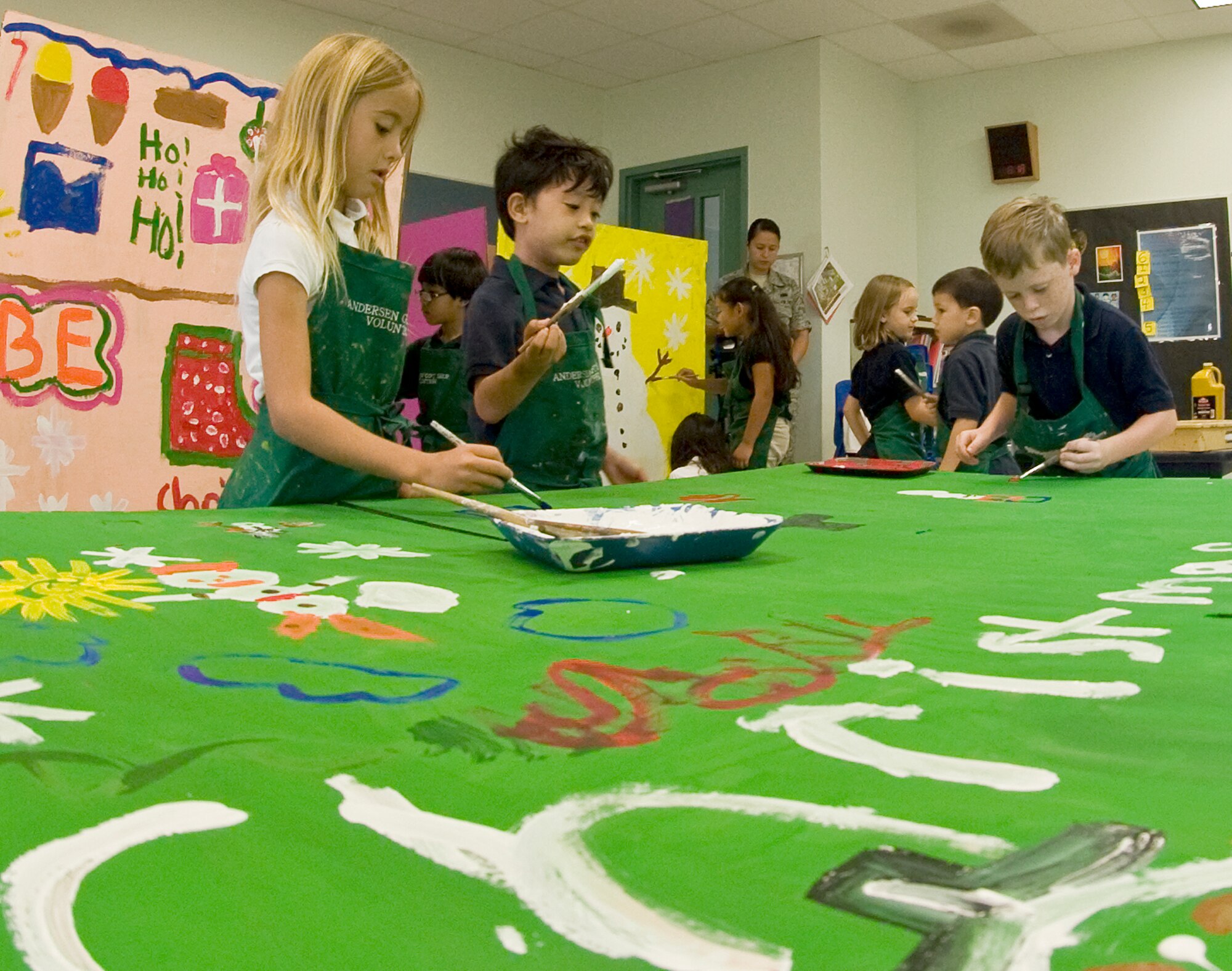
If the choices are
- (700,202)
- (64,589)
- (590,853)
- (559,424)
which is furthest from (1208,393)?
(590,853)

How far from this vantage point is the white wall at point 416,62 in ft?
14.1

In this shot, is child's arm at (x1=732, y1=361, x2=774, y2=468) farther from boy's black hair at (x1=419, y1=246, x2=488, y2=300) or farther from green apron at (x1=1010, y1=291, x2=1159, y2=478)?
green apron at (x1=1010, y1=291, x2=1159, y2=478)

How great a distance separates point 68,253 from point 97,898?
2566mm

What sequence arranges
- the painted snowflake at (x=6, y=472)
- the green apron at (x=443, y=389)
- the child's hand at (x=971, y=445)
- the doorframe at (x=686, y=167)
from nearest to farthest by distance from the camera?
the child's hand at (x=971, y=445), the painted snowflake at (x=6, y=472), the green apron at (x=443, y=389), the doorframe at (x=686, y=167)

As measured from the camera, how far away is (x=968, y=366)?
2867mm

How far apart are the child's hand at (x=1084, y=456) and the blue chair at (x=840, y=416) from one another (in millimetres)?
3531

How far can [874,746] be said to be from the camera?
402 millimetres

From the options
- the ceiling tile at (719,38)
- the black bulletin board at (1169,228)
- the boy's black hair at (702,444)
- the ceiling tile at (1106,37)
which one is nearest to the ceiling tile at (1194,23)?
the ceiling tile at (1106,37)

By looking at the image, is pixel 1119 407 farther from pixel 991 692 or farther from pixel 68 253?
pixel 68 253

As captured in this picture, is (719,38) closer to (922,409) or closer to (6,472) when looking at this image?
(922,409)

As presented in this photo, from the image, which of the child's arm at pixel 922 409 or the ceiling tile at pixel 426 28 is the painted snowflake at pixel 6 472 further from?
the ceiling tile at pixel 426 28

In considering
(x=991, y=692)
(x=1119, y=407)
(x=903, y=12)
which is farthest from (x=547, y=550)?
(x=903, y=12)

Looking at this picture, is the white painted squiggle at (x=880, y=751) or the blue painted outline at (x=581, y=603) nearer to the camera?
the white painted squiggle at (x=880, y=751)

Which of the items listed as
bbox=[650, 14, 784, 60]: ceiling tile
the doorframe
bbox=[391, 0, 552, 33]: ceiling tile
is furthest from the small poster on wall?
bbox=[391, 0, 552, 33]: ceiling tile
